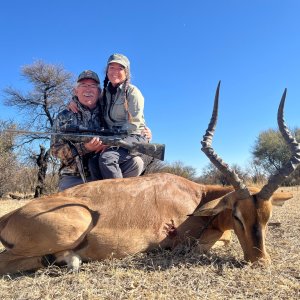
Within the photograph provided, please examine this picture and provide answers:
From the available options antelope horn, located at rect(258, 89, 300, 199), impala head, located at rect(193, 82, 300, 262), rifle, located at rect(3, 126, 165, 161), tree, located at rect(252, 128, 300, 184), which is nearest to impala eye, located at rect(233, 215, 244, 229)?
impala head, located at rect(193, 82, 300, 262)

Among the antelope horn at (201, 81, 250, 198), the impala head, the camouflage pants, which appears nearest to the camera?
the impala head

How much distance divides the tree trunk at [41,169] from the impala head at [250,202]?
1988cm

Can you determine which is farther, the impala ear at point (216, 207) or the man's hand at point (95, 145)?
the man's hand at point (95, 145)

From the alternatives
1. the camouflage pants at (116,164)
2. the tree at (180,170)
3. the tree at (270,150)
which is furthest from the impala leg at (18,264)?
the tree at (270,150)

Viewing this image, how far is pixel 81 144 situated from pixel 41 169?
19537 mm

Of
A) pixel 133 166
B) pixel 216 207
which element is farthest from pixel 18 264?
pixel 133 166

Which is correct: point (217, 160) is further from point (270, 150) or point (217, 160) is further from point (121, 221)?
point (270, 150)

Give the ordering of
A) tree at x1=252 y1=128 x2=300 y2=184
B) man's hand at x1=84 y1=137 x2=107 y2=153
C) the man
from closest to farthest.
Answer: man's hand at x1=84 y1=137 x2=107 y2=153
the man
tree at x1=252 y1=128 x2=300 y2=184

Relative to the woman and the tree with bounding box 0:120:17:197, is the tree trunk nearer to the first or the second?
the tree with bounding box 0:120:17:197

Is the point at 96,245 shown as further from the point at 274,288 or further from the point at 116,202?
the point at 274,288

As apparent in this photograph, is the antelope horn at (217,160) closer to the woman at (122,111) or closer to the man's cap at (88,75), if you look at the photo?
the woman at (122,111)

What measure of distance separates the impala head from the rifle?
1.17m

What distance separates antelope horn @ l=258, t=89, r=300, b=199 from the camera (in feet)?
15.1

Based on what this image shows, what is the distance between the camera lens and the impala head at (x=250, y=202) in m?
4.41
